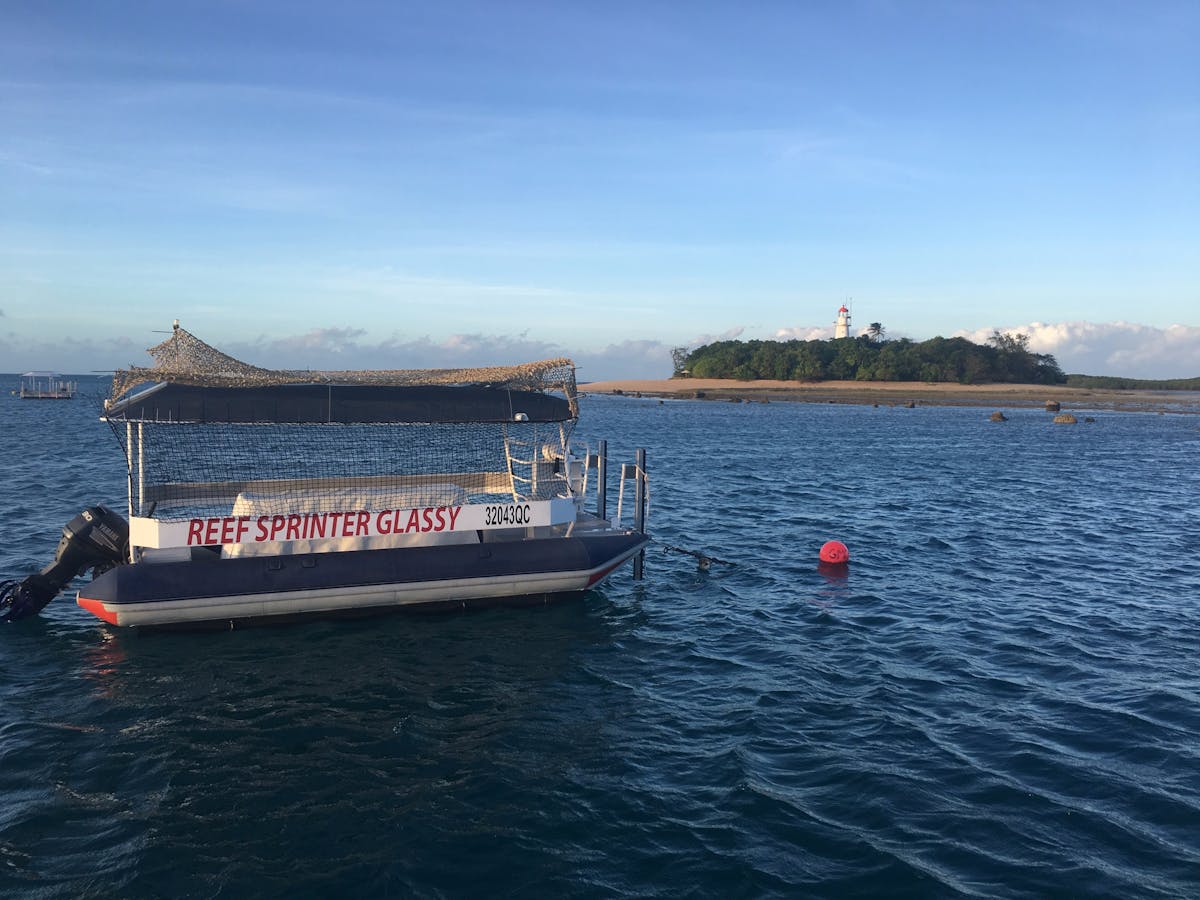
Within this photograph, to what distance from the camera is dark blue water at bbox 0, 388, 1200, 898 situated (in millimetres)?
8828

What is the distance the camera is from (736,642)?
52.3ft

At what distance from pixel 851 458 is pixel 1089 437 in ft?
99.4

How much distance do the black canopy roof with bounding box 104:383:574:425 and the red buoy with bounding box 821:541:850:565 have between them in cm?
797

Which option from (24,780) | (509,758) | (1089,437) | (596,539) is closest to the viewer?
(24,780)

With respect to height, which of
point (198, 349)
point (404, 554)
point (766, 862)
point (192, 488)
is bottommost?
point (766, 862)

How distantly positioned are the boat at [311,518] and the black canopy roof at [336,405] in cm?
3

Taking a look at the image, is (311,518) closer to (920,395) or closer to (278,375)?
(278,375)

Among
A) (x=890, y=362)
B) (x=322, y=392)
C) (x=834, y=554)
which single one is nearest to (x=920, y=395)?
(x=890, y=362)

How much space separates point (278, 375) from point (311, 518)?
10.6 ft

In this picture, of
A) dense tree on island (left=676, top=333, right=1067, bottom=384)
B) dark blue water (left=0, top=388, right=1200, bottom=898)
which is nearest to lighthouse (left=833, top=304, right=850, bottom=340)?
dense tree on island (left=676, top=333, right=1067, bottom=384)

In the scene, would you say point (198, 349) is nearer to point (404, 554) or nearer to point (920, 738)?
point (404, 554)

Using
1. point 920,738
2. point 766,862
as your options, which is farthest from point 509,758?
point 920,738

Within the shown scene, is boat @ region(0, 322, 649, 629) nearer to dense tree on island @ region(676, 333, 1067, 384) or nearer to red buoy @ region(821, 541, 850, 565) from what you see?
red buoy @ region(821, 541, 850, 565)

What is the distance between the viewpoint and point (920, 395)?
424 ft
